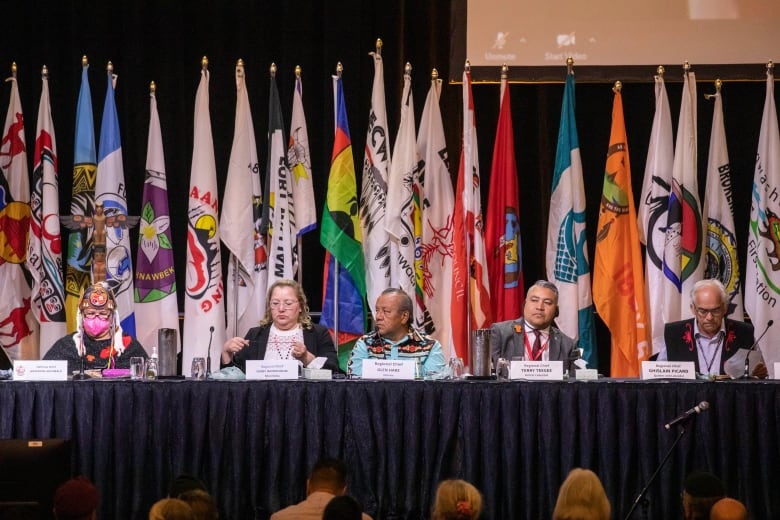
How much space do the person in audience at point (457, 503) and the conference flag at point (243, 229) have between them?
14.6ft

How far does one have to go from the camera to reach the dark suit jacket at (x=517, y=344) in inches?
249

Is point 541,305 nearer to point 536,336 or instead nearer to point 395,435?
point 536,336

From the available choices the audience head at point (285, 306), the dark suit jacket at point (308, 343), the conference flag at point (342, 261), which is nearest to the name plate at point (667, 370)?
the dark suit jacket at point (308, 343)

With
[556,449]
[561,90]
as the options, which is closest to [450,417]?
[556,449]

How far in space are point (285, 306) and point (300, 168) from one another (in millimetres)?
1893

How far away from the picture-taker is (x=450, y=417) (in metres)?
5.02

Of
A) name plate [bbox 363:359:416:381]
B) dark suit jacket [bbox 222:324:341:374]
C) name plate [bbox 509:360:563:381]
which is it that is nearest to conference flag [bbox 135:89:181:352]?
dark suit jacket [bbox 222:324:341:374]

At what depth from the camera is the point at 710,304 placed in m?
6.17

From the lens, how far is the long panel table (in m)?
4.93

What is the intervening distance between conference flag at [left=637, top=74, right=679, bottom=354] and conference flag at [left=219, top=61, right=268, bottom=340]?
2.73 meters

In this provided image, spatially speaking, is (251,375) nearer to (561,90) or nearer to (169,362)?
(169,362)

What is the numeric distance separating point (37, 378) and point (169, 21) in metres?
4.23

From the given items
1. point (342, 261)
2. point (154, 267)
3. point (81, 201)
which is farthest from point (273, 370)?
point (81, 201)

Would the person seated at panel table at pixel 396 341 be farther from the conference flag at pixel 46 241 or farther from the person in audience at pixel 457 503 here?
the conference flag at pixel 46 241
